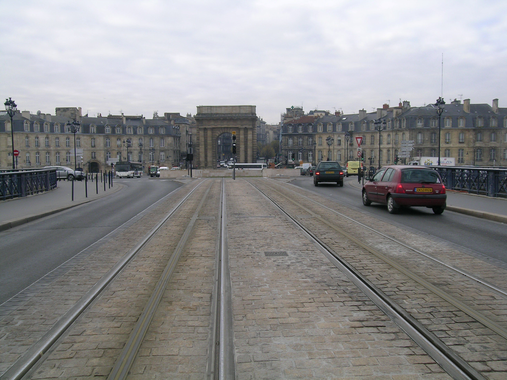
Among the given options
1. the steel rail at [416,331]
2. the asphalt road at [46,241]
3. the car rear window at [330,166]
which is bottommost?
the asphalt road at [46,241]

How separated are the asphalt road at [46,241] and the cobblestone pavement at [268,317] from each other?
434mm

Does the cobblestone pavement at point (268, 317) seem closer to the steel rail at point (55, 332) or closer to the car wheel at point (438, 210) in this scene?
the steel rail at point (55, 332)

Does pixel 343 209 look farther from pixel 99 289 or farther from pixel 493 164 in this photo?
pixel 493 164

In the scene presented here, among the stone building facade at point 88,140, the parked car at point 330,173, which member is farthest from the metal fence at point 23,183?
the stone building facade at point 88,140

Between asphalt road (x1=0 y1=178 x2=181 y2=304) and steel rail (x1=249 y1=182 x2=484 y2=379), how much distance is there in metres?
4.66

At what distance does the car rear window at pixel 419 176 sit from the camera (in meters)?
13.5

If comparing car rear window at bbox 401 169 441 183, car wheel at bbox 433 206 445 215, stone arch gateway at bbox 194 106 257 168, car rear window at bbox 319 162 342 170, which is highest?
stone arch gateway at bbox 194 106 257 168

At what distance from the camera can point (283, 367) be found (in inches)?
145

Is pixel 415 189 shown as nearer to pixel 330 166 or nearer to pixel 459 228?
pixel 459 228

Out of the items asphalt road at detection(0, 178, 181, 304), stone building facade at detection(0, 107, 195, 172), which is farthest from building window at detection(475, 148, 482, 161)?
asphalt road at detection(0, 178, 181, 304)

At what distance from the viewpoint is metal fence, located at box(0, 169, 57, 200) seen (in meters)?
18.6

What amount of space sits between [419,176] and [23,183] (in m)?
17.2

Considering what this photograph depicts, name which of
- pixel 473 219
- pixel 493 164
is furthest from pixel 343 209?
pixel 493 164

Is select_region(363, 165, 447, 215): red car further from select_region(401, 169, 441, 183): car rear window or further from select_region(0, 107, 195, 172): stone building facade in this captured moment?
select_region(0, 107, 195, 172): stone building facade
